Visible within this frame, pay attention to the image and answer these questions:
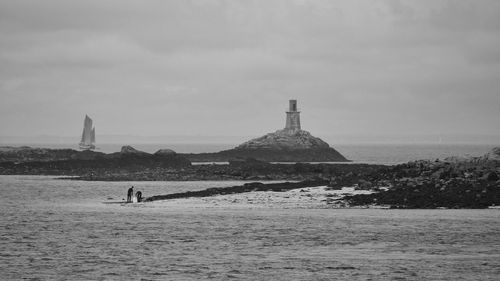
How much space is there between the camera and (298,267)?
100 feet

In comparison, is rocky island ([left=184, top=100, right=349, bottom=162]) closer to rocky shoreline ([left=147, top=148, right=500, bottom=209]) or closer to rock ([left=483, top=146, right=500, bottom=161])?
rocky shoreline ([left=147, top=148, right=500, bottom=209])

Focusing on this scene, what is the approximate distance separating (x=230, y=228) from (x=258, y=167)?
2010 inches

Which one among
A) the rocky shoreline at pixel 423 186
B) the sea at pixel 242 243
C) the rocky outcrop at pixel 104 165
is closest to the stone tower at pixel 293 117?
the rocky outcrop at pixel 104 165

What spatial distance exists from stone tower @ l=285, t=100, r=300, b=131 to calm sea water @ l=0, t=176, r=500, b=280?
9464 cm

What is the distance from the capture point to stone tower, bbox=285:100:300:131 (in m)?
148

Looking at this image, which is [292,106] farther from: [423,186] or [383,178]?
[423,186]

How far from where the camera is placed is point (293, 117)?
15000cm

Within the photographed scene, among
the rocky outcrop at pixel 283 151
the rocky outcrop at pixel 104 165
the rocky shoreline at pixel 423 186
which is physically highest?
the rocky outcrop at pixel 283 151

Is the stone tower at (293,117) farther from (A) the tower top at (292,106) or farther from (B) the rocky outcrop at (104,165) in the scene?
(B) the rocky outcrop at (104,165)

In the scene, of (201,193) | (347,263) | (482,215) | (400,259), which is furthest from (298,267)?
(201,193)

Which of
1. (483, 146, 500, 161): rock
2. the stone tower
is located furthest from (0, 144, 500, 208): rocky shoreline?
the stone tower

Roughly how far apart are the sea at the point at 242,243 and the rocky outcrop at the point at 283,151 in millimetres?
80258

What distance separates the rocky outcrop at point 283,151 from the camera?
13600 centimetres

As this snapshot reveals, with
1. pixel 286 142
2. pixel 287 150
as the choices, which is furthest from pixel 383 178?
pixel 286 142
